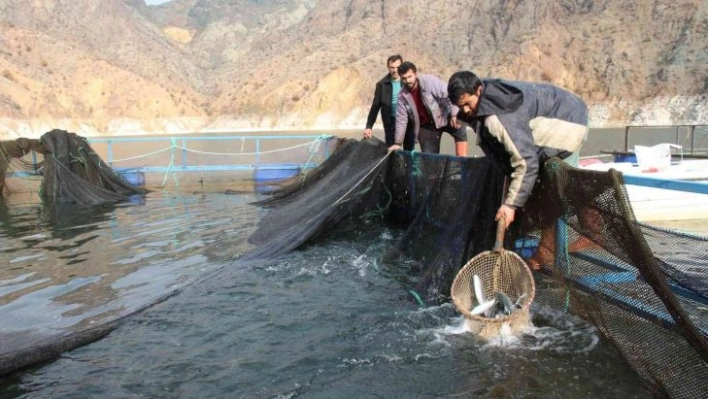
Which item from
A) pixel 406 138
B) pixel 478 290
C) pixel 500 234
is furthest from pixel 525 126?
pixel 406 138

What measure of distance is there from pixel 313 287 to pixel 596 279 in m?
2.66

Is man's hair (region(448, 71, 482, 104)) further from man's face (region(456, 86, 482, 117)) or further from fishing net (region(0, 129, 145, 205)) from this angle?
fishing net (region(0, 129, 145, 205))

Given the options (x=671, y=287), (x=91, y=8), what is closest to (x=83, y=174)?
(x=671, y=287)

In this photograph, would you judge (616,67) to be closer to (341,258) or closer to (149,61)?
(341,258)

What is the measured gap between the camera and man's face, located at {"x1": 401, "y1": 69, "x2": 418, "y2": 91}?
21.8 feet

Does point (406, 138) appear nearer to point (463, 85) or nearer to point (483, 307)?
point (463, 85)

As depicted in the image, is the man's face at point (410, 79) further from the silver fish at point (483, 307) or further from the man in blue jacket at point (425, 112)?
the silver fish at point (483, 307)

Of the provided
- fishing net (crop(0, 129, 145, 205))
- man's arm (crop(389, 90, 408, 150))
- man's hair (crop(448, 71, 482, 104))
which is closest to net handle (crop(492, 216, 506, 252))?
man's hair (crop(448, 71, 482, 104))

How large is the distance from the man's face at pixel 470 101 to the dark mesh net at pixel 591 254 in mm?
611

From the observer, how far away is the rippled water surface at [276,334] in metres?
3.72

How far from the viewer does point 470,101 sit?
13.5ft

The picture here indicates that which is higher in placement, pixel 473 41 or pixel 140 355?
pixel 473 41

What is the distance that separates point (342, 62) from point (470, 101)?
83862 millimetres

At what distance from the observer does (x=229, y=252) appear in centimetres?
724
